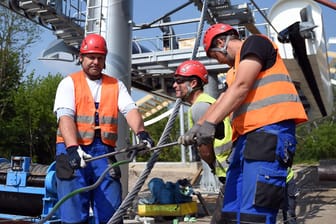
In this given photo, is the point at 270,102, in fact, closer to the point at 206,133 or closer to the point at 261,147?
the point at 261,147

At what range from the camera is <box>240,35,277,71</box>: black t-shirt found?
2863 millimetres

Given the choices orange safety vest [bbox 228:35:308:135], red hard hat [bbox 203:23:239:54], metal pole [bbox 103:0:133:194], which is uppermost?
metal pole [bbox 103:0:133:194]

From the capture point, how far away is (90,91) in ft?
13.2

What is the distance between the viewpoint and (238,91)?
2812mm

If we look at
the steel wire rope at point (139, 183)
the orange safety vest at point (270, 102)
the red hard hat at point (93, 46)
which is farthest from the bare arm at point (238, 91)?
the red hard hat at point (93, 46)

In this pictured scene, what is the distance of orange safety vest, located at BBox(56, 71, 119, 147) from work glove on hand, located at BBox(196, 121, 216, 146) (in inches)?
53.5

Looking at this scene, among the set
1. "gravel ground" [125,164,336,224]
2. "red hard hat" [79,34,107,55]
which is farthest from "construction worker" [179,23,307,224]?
"gravel ground" [125,164,336,224]

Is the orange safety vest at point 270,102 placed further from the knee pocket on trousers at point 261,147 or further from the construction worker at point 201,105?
the construction worker at point 201,105

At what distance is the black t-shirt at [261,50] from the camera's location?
2863mm

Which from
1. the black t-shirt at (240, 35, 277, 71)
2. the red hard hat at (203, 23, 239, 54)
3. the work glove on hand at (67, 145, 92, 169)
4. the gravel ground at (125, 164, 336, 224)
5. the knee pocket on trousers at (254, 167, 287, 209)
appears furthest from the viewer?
the gravel ground at (125, 164, 336, 224)

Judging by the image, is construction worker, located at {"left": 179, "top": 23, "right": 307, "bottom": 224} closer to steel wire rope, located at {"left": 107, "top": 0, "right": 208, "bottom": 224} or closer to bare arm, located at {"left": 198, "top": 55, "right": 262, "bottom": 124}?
bare arm, located at {"left": 198, "top": 55, "right": 262, "bottom": 124}

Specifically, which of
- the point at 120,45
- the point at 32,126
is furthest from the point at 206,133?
the point at 32,126

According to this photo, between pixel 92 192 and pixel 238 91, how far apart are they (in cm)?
173

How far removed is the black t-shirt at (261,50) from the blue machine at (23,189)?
3508mm
